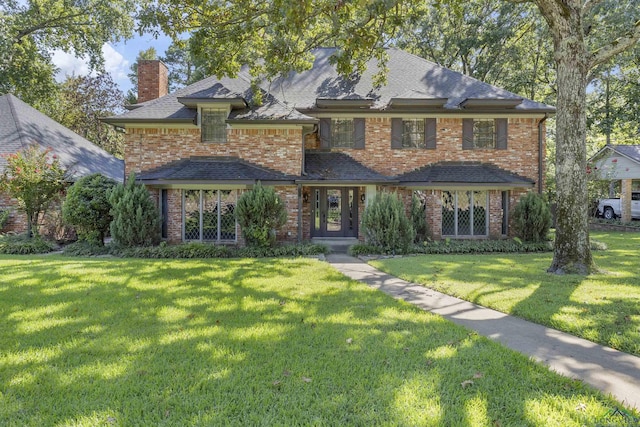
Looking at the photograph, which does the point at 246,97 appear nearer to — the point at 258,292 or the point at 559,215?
the point at 258,292

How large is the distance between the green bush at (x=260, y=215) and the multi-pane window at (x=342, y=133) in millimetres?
4115

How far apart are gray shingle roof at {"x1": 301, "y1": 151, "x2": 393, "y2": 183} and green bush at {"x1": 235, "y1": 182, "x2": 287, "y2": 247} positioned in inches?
66.3

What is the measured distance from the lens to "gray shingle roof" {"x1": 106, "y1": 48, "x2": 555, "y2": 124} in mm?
12688

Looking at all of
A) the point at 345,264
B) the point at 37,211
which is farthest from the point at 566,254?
the point at 37,211

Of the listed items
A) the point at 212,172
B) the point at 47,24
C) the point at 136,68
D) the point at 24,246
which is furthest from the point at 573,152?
the point at 136,68

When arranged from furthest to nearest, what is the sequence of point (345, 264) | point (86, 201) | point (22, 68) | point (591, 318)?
point (22, 68), point (86, 201), point (345, 264), point (591, 318)

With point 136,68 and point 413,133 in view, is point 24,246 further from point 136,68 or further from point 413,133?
point 136,68

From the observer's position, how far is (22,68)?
1858cm

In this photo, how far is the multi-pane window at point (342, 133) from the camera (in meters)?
13.9

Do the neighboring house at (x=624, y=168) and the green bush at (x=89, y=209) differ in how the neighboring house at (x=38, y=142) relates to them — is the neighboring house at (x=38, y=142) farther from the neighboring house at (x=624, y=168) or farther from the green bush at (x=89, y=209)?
the neighboring house at (x=624, y=168)

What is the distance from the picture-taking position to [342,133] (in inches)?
550

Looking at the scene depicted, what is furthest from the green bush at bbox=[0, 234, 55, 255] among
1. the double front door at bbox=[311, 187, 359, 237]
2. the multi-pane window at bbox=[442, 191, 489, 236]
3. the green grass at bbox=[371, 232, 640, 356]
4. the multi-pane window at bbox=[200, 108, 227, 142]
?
the multi-pane window at bbox=[442, 191, 489, 236]

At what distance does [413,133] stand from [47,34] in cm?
2012

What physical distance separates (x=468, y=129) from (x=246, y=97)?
8772mm
